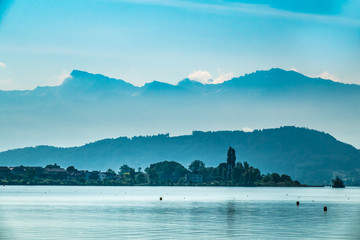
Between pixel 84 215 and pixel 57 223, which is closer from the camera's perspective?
pixel 57 223

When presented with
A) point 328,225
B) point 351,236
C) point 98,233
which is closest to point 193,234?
point 98,233

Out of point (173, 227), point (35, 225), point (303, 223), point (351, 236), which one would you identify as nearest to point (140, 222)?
point (173, 227)

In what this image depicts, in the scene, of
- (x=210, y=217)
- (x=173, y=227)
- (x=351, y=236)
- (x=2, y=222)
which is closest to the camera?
(x=351, y=236)

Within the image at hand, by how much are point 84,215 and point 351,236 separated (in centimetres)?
4929

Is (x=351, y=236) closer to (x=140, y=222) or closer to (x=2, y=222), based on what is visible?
(x=140, y=222)

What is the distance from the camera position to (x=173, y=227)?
3487 inches

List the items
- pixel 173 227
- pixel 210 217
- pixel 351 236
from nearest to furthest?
pixel 351 236 → pixel 173 227 → pixel 210 217

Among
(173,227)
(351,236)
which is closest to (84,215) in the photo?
(173,227)

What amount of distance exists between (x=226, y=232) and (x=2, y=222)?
111 feet

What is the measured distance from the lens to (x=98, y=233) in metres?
79.6

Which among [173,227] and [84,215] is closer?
[173,227]

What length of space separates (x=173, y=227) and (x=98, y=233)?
41.7 ft

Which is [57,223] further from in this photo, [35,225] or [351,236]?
[351,236]

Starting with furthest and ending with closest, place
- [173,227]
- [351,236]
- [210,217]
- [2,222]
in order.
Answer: [210,217]
[2,222]
[173,227]
[351,236]
